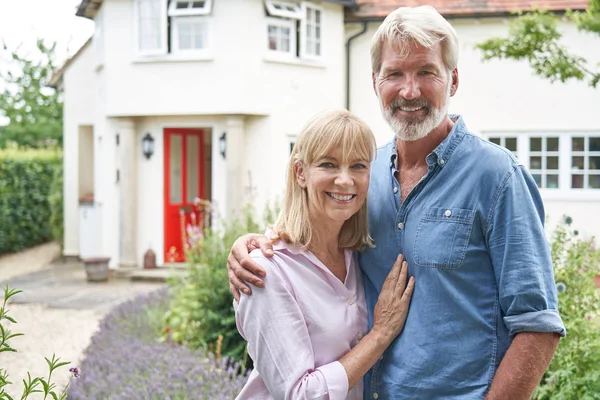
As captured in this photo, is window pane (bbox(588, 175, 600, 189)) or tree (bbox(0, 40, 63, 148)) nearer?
window pane (bbox(588, 175, 600, 189))

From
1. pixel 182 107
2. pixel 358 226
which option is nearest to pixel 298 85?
pixel 182 107

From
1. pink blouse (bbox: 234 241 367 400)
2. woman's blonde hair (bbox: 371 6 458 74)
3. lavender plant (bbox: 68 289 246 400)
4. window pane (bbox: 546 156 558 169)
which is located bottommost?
lavender plant (bbox: 68 289 246 400)

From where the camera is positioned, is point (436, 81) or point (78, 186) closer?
point (436, 81)

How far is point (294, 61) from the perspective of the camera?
43.7 feet

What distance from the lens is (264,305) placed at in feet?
7.47

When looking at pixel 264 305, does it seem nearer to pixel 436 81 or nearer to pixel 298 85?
pixel 436 81

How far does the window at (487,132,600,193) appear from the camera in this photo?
1316cm

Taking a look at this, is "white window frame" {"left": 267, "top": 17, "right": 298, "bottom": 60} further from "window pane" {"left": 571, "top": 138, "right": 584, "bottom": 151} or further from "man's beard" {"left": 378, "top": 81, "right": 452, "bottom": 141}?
"man's beard" {"left": 378, "top": 81, "right": 452, "bottom": 141}

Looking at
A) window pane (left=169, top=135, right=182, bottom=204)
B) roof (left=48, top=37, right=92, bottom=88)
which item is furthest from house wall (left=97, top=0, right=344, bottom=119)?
roof (left=48, top=37, right=92, bottom=88)

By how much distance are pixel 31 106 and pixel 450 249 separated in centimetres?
2490

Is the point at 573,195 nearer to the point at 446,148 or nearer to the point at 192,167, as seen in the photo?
the point at 192,167

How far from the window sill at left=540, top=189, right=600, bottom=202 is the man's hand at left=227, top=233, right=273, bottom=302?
11488 mm

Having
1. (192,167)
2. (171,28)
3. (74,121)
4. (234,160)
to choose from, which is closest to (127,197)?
(192,167)

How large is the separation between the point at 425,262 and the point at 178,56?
1161 cm
